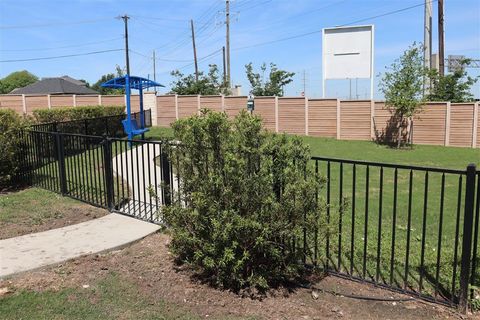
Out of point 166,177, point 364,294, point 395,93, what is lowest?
point 364,294

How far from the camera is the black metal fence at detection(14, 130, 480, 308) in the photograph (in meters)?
3.83

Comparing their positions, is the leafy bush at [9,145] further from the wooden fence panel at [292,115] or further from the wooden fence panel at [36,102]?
the wooden fence panel at [36,102]

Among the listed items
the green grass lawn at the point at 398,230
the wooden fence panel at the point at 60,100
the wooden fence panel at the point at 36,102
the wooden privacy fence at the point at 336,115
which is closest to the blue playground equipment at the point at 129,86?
the wooden privacy fence at the point at 336,115

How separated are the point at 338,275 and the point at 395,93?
16700mm

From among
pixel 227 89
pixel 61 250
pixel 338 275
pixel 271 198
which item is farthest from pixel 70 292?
pixel 227 89

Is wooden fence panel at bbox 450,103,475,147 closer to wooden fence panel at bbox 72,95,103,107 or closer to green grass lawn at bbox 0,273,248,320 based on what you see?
green grass lawn at bbox 0,273,248,320

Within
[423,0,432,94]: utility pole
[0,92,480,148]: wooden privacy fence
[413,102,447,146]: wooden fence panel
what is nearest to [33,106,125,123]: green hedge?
[0,92,480,148]: wooden privacy fence

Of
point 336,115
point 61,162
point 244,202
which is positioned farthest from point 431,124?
point 244,202

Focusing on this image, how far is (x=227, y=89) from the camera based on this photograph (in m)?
36.0

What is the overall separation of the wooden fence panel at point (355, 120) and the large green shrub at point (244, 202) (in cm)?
1757

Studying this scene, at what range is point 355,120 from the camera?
21.1m

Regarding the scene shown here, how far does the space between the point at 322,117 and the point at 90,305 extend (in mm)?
19008

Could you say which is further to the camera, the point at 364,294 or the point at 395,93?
the point at 395,93

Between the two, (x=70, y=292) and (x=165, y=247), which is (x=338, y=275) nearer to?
(x=165, y=247)
